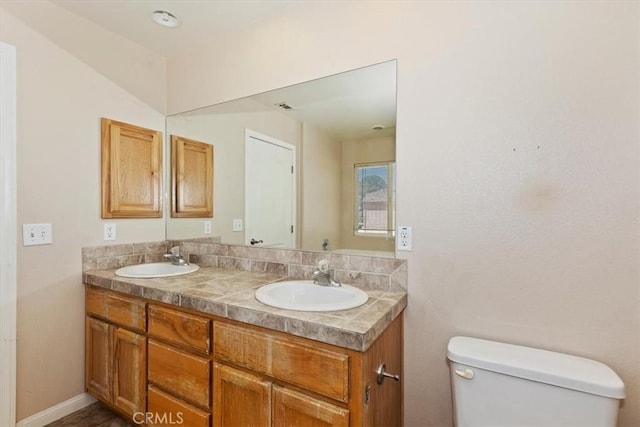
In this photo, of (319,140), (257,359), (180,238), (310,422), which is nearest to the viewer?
(310,422)

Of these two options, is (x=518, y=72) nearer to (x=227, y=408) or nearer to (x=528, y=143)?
(x=528, y=143)

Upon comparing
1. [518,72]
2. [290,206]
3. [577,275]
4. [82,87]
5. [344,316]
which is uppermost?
[82,87]

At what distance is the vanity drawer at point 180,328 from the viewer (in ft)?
4.38

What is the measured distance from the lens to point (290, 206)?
1918 millimetres

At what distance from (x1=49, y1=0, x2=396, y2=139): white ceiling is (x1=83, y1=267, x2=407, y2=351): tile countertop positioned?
2.85 feet

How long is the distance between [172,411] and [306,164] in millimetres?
1454

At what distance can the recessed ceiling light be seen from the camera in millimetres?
1809

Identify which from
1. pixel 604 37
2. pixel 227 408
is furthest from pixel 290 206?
pixel 604 37

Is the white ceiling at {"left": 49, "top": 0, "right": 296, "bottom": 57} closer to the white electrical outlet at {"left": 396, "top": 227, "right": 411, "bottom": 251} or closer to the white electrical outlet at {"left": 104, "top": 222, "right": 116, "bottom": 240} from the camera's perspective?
the white electrical outlet at {"left": 104, "top": 222, "right": 116, "bottom": 240}

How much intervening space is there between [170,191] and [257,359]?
1.65 metres

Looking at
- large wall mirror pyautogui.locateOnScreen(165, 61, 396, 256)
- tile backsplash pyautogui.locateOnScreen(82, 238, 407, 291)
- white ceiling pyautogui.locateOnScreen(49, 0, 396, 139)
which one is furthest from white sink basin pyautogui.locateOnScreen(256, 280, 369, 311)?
white ceiling pyautogui.locateOnScreen(49, 0, 396, 139)

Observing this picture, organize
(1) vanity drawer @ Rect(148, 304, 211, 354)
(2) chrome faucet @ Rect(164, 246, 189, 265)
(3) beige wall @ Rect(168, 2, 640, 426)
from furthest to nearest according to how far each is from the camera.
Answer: (2) chrome faucet @ Rect(164, 246, 189, 265) → (1) vanity drawer @ Rect(148, 304, 211, 354) → (3) beige wall @ Rect(168, 2, 640, 426)

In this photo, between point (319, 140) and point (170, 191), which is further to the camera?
point (170, 191)

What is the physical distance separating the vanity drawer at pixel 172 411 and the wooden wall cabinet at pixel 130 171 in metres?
1.16
